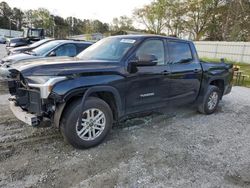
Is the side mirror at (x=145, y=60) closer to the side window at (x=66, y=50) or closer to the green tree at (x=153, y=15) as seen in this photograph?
the side window at (x=66, y=50)

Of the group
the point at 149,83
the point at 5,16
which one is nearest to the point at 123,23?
the point at 5,16

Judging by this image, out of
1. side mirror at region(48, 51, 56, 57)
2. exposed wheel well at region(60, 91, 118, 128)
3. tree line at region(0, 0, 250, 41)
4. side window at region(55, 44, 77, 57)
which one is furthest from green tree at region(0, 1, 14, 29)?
exposed wheel well at region(60, 91, 118, 128)

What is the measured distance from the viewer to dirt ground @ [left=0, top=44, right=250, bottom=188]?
3.03 m

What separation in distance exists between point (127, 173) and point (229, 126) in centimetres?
309

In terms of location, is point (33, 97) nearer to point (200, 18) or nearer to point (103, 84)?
point (103, 84)

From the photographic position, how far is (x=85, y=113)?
12.0 feet

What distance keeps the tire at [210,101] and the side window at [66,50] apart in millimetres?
4795

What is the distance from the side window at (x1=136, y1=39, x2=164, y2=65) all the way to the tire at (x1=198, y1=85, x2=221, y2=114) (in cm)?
192

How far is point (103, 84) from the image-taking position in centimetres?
372

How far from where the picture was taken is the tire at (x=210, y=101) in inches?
232

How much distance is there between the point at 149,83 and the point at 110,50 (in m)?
0.95

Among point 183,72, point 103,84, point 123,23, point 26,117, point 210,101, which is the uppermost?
point 123,23

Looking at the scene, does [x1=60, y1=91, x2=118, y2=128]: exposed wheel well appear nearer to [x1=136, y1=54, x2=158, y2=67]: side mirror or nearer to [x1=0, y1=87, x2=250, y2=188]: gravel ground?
[x1=0, y1=87, x2=250, y2=188]: gravel ground

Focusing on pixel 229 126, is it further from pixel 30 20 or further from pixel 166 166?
pixel 30 20
